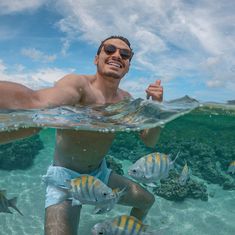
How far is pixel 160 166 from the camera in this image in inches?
241

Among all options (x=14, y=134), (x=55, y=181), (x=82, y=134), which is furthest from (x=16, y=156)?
(x=55, y=181)

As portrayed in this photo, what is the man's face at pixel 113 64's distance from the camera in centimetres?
613

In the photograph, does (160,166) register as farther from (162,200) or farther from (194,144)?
(194,144)

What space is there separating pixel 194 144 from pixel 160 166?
12995mm

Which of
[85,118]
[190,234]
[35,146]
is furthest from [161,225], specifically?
[35,146]

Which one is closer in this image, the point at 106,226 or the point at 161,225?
the point at 106,226

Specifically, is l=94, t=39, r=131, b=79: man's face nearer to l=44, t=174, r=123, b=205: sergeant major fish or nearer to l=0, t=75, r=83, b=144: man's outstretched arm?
l=0, t=75, r=83, b=144: man's outstretched arm

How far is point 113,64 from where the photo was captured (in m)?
6.15

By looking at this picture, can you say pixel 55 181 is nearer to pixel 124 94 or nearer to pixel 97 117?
pixel 97 117

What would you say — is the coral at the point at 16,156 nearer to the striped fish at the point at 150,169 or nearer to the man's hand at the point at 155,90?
the striped fish at the point at 150,169

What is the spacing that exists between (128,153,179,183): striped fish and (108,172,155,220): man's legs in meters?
0.62

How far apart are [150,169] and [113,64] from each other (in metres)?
2.41

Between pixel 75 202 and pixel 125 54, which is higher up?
pixel 125 54

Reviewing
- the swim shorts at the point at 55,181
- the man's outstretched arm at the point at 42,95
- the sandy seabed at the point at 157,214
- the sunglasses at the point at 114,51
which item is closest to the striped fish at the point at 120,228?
the swim shorts at the point at 55,181
